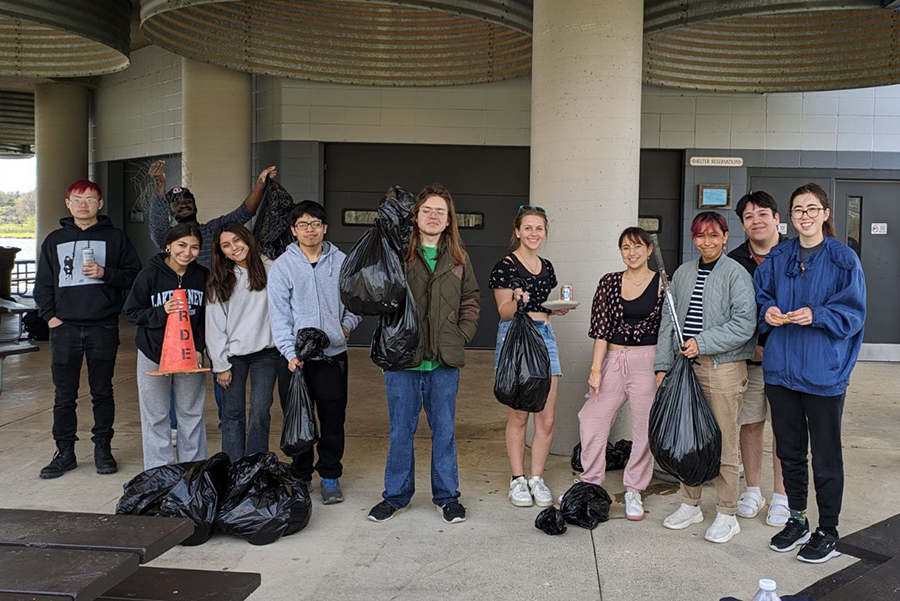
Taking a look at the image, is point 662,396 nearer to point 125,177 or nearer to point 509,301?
point 509,301

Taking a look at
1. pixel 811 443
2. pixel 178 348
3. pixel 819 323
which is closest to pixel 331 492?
pixel 178 348

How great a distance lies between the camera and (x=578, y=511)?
13.3 feet

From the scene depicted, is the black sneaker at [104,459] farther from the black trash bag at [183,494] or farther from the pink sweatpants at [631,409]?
the pink sweatpants at [631,409]

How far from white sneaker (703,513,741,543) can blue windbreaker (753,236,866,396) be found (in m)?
0.74

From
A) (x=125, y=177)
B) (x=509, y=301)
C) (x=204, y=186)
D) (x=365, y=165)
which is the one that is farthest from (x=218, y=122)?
(x=509, y=301)

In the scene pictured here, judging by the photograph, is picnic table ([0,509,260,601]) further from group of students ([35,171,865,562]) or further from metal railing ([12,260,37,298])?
metal railing ([12,260,37,298])

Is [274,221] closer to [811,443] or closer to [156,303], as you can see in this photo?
[156,303]

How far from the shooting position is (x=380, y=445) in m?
5.63

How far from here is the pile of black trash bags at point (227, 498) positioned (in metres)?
3.74

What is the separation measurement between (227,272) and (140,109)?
9.29m

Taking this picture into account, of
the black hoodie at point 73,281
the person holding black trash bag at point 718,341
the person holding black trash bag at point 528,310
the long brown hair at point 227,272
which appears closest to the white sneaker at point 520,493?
the person holding black trash bag at point 528,310

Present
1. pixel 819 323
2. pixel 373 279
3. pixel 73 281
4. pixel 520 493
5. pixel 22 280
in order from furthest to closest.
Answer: pixel 22 280 < pixel 73 281 < pixel 520 493 < pixel 373 279 < pixel 819 323

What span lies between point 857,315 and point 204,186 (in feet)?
25.4

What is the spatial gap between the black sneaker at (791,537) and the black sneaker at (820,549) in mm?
114
